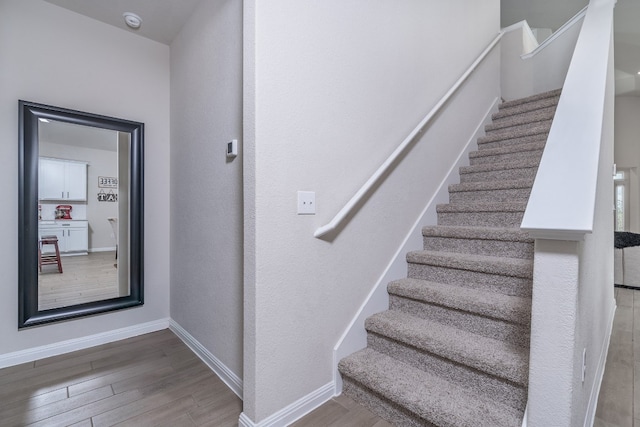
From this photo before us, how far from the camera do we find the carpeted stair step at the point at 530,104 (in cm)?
297

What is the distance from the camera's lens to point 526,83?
3.92 meters

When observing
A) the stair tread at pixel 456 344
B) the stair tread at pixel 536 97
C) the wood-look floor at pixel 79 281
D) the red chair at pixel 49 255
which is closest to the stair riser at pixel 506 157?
the stair tread at pixel 536 97

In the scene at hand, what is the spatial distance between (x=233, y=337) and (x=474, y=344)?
1.26 m

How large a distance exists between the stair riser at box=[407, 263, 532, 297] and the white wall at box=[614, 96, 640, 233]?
25.3ft

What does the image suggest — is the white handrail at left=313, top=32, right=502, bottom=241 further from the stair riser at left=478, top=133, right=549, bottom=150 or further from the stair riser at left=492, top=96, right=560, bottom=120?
the stair riser at left=492, top=96, right=560, bottom=120

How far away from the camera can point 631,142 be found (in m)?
6.68

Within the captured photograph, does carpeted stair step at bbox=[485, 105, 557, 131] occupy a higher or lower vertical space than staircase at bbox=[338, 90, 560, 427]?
higher

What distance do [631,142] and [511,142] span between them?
6.49m

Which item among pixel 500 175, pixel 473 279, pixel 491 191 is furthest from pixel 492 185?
pixel 473 279

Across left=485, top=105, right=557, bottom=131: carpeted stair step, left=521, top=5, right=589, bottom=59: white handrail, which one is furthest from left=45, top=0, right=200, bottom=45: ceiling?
left=521, top=5, right=589, bottom=59: white handrail

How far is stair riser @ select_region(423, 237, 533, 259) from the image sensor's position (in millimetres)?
1748

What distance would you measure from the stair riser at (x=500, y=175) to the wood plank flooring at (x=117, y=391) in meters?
2.45

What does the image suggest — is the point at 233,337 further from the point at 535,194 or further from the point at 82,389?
the point at 535,194

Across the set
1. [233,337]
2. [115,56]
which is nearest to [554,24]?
[115,56]
